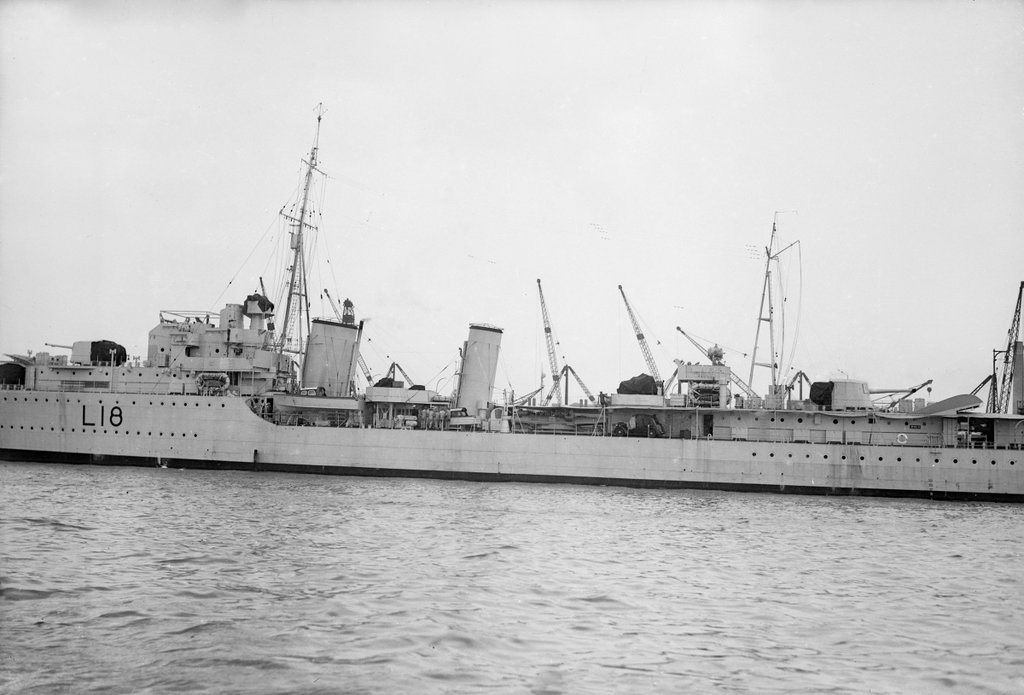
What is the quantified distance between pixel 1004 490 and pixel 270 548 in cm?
2981

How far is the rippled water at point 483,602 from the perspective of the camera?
833 centimetres

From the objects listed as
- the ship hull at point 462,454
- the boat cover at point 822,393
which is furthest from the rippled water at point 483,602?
the boat cover at point 822,393

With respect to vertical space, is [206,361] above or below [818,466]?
above

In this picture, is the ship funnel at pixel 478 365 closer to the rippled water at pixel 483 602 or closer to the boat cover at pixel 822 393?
the boat cover at pixel 822 393

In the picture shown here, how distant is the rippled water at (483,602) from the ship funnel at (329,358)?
707 inches

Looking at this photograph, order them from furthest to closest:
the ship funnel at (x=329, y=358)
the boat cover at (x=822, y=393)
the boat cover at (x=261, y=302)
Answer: the ship funnel at (x=329, y=358) < the boat cover at (x=261, y=302) < the boat cover at (x=822, y=393)

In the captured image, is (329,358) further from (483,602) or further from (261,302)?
(483,602)

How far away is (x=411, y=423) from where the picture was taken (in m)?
37.7

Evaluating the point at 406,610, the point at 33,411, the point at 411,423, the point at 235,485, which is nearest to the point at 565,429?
the point at 411,423

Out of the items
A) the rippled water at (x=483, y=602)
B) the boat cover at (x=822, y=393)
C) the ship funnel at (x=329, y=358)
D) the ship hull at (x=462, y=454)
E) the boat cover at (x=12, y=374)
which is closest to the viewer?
the rippled water at (x=483, y=602)

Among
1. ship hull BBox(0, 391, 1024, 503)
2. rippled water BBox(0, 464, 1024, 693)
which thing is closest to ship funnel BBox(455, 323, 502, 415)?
ship hull BBox(0, 391, 1024, 503)

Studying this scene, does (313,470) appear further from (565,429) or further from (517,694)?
(517,694)

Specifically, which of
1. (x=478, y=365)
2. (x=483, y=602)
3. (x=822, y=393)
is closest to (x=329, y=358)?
(x=478, y=365)

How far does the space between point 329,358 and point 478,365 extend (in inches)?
279
